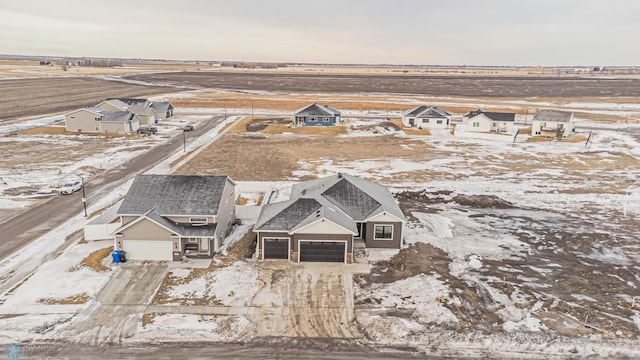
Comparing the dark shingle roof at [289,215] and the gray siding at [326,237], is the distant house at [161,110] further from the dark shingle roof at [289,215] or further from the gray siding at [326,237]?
the gray siding at [326,237]

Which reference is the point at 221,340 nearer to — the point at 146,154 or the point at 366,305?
the point at 366,305

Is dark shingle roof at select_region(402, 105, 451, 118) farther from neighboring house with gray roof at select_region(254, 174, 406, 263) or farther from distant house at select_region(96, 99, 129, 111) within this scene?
neighboring house with gray roof at select_region(254, 174, 406, 263)

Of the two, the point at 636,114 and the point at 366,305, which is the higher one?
the point at 636,114

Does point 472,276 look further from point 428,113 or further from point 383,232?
point 428,113

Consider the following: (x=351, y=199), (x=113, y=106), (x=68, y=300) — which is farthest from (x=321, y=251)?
(x=113, y=106)

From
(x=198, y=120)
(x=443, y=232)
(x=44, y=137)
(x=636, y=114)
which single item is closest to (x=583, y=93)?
(x=636, y=114)

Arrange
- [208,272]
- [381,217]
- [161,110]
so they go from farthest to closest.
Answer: [161,110] → [381,217] → [208,272]
